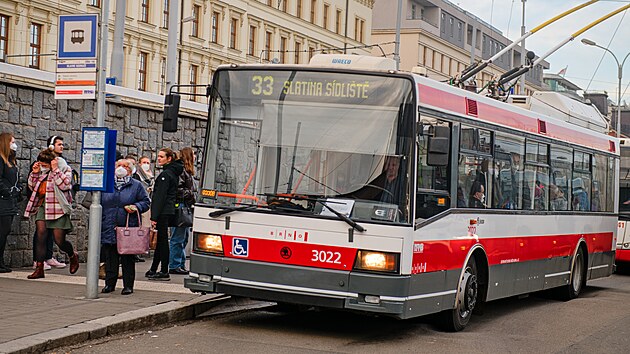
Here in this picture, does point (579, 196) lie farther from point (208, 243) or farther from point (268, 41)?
point (268, 41)

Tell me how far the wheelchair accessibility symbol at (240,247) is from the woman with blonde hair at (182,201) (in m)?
4.22

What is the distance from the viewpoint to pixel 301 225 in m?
10.5

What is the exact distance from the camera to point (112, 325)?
10.2m

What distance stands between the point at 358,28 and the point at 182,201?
61619 mm

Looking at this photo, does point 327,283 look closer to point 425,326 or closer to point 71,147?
point 425,326

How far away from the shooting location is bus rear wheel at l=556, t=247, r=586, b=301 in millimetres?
16750

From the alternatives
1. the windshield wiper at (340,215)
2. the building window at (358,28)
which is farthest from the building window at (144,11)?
the windshield wiper at (340,215)

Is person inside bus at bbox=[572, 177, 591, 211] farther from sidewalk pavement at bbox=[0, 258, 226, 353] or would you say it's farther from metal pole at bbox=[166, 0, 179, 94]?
metal pole at bbox=[166, 0, 179, 94]

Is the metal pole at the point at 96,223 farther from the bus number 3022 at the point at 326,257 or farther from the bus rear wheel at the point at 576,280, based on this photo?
the bus rear wheel at the point at 576,280

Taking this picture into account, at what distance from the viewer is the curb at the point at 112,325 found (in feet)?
29.3

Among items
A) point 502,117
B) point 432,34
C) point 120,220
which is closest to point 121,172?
point 120,220

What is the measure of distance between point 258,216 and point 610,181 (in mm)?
10113

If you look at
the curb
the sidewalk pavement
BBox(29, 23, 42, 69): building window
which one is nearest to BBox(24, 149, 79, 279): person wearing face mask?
the sidewalk pavement

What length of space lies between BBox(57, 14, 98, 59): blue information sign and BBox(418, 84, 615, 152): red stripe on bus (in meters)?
3.66
